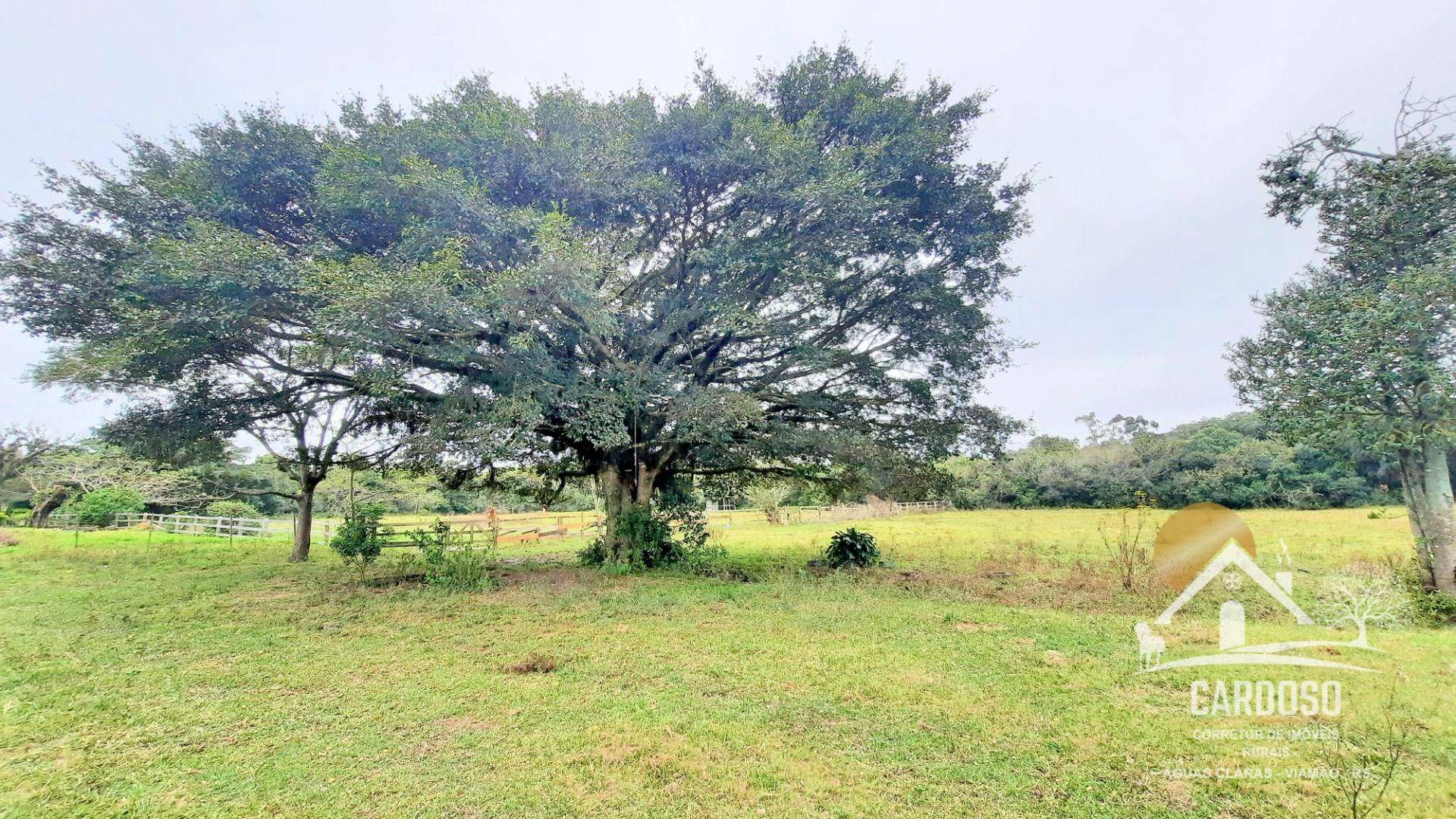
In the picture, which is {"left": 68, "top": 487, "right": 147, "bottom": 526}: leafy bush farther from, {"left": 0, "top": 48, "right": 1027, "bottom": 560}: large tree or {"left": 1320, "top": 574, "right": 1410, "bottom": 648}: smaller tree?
{"left": 1320, "top": 574, "right": 1410, "bottom": 648}: smaller tree

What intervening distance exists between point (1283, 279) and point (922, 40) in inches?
248

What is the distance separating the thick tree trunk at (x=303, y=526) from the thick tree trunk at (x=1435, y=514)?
18817mm

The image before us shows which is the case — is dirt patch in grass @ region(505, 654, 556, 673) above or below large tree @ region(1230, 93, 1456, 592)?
below

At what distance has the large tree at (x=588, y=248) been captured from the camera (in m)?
7.18

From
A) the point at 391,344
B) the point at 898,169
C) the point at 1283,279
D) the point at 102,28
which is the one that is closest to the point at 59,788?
the point at 391,344

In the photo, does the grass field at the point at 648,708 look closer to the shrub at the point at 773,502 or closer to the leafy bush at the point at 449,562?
the leafy bush at the point at 449,562

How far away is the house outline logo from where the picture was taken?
4602 mm

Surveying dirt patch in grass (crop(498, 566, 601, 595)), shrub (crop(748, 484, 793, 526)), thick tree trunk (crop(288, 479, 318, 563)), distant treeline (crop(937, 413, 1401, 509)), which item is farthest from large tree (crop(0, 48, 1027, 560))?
shrub (crop(748, 484, 793, 526))

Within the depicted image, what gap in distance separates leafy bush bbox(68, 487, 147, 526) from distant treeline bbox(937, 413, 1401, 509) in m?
33.1

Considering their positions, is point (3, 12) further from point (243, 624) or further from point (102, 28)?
point (243, 624)

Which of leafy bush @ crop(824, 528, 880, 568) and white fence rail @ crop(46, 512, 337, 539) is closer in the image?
leafy bush @ crop(824, 528, 880, 568)

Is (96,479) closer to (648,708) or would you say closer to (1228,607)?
(648,708)

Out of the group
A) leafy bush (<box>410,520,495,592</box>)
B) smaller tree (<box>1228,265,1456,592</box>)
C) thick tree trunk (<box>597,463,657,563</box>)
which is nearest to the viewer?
smaller tree (<box>1228,265,1456,592</box>)

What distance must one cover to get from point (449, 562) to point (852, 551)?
7147 millimetres
